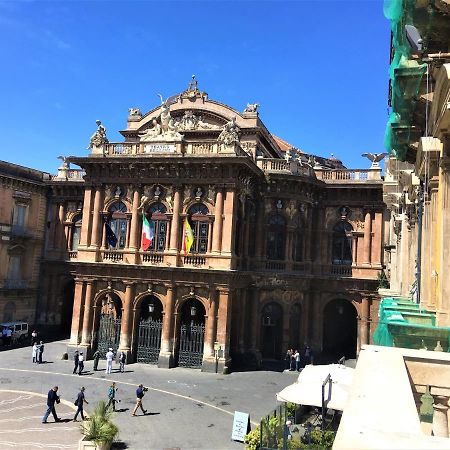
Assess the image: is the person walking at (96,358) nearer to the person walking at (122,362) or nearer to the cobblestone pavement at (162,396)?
the cobblestone pavement at (162,396)

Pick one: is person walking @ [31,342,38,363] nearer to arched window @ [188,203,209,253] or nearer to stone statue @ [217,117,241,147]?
arched window @ [188,203,209,253]

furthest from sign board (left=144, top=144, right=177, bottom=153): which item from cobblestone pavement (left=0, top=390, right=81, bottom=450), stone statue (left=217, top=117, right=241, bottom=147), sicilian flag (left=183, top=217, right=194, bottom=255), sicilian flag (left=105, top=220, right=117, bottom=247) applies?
cobblestone pavement (left=0, top=390, right=81, bottom=450)

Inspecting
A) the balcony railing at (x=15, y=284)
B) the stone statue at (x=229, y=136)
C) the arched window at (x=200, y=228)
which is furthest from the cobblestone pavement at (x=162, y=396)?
the stone statue at (x=229, y=136)

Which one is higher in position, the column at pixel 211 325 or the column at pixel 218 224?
the column at pixel 218 224

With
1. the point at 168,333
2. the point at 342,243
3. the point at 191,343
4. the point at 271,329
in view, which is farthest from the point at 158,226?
the point at 342,243

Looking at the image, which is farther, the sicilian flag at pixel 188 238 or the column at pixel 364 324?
the column at pixel 364 324

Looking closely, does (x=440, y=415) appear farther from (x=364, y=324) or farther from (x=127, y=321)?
(x=364, y=324)

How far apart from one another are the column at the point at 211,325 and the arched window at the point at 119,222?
6743 mm

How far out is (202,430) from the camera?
16875mm

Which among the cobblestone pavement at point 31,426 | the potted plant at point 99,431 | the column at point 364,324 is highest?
the column at point 364,324

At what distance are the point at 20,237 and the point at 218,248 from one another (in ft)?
56.6

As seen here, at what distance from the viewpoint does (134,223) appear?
2844 cm

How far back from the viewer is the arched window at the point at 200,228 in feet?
89.8

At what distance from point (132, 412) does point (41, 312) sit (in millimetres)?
20589
